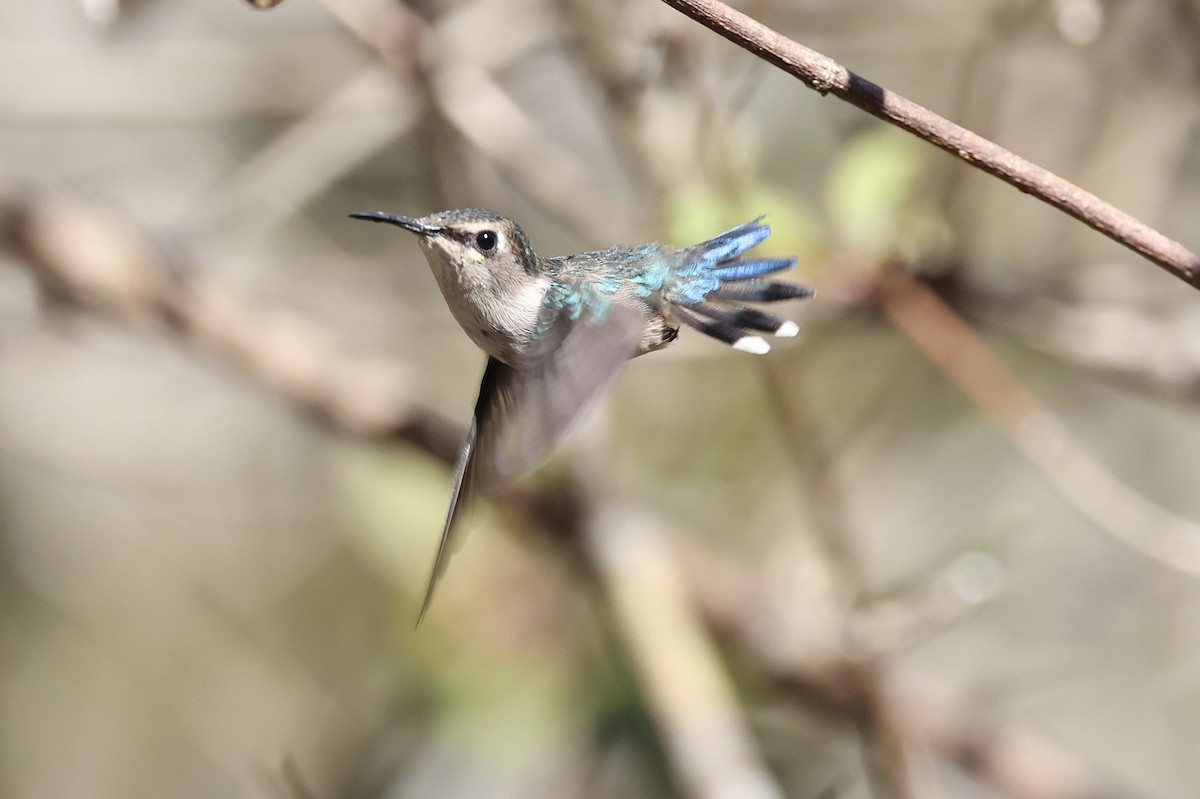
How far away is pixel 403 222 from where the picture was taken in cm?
119

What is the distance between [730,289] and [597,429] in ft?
2.97

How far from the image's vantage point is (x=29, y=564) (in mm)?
3111

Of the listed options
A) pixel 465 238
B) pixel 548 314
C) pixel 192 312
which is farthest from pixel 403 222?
pixel 192 312

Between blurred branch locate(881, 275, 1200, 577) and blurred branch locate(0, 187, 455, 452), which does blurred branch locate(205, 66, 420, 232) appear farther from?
blurred branch locate(881, 275, 1200, 577)

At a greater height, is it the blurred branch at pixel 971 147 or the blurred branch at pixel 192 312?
the blurred branch at pixel 971 147

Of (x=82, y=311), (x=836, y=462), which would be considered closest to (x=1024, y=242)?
(x=836, y=462)

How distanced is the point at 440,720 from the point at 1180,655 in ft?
5.69

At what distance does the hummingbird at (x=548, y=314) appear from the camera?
107cm

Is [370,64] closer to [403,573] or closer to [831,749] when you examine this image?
[403,573]

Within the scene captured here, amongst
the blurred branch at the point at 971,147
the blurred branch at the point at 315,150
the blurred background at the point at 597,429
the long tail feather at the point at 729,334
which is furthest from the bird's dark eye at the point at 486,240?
the blurred branch at the point at 315,150

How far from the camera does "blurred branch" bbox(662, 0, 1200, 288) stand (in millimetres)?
851

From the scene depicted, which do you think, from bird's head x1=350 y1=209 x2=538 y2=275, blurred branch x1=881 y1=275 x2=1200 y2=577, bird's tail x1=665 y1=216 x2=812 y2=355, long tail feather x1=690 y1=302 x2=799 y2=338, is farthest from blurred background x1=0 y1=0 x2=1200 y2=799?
bird's head x1=350 y1=209 x2=538 y2=275

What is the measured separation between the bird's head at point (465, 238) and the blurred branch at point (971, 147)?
47 centimetres

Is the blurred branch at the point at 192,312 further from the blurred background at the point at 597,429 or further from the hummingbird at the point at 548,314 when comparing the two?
the hummingbird at the point at 548,314
